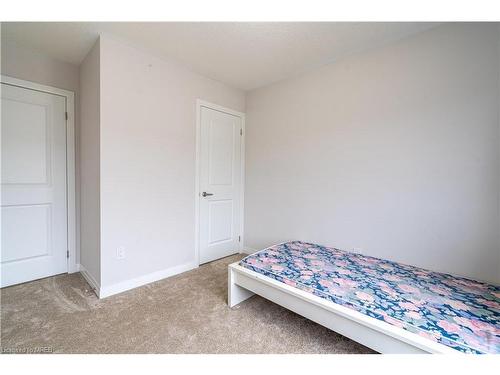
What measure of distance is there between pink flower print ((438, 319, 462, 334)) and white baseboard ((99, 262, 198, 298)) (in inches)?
90.5

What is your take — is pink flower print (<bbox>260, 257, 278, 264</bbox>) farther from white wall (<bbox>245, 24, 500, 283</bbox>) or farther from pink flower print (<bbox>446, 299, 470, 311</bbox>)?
pink flower print (<bbox>446, 299, 470, 311</bbox>)

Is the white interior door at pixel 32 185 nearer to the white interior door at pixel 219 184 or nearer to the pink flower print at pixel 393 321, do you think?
Answer: the white interior door at pixel 219 184

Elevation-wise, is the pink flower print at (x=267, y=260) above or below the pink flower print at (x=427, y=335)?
above

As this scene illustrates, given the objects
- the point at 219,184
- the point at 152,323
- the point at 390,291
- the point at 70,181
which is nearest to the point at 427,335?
the point at 390,291

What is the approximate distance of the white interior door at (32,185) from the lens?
2113mm

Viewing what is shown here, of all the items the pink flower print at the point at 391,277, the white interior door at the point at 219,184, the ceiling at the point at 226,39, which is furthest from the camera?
the white interior door at the point at 219,184

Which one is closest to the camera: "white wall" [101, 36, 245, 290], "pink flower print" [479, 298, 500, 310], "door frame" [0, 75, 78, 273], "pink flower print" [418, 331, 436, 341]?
"pink flower print" [418, 331, 436, 341]

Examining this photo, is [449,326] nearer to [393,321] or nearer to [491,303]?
[393,321]

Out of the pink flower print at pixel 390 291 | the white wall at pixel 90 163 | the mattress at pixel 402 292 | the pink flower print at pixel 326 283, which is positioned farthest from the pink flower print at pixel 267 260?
the white wall at pixel 90 163

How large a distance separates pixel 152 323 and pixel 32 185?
1.90 metres

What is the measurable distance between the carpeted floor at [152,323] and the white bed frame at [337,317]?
205 mm

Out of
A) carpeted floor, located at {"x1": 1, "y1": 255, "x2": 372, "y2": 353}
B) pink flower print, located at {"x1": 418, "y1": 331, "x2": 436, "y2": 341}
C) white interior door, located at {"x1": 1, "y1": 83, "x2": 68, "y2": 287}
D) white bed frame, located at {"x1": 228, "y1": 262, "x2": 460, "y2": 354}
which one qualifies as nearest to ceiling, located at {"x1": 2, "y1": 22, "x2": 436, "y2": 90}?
white interior door, located at {"x1": 1, "y1": 83, "x2": 68, "y2": 287}

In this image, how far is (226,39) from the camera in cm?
202

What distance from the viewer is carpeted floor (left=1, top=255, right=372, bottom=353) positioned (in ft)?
4.65
